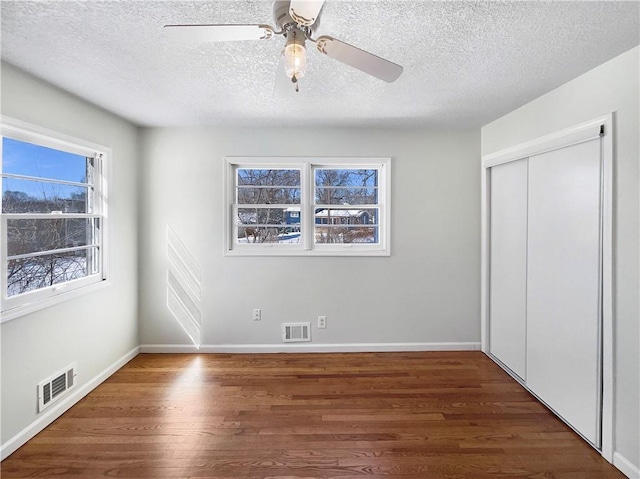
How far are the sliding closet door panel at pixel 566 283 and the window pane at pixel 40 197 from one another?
148 inches

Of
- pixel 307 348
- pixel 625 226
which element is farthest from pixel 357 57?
pixel 307 348

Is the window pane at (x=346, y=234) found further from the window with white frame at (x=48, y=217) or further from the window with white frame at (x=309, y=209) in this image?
the window with white frame at (x=48, y=217)

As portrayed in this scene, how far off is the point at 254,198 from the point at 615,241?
3024 millimetres

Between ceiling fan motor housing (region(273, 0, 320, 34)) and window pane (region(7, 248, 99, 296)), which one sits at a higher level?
ceiling fan motor housing (region(273, 0, 320, 34))

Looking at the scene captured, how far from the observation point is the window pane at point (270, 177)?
11.8 ft

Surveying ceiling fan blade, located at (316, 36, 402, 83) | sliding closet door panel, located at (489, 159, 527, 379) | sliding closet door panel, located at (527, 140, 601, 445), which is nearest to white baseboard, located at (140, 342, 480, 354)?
sliding closet door panel, located at (489, 159, 527, 379)

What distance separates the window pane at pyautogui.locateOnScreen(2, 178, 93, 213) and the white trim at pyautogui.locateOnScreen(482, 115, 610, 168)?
3743 mm

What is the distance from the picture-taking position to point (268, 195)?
11.9 feet

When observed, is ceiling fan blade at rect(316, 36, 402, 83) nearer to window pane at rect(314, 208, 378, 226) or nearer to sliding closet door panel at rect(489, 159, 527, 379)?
sliding closet door panel at rect(489, 159, 527, 379)

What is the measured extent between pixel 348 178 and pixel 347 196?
0.65 feet

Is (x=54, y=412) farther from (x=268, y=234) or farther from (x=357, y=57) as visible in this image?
(x=357, y=57)

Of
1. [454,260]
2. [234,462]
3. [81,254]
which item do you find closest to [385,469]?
[234,462]

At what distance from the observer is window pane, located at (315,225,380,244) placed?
12.0ft

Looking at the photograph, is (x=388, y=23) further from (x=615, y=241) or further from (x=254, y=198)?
(x=254, y=198)
